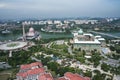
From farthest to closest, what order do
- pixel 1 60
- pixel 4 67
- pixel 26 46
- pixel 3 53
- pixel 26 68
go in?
1. pixel 26 46
2. pixel 3 53
3. pixel 1 60
4. pixel 4 67
5. pixel 26 68

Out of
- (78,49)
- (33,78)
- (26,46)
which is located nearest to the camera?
(33,78)

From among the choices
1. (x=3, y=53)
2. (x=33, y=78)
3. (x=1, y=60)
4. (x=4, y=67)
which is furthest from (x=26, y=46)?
(x=33, y=78)

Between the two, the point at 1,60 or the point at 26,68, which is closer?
the point at 26,68

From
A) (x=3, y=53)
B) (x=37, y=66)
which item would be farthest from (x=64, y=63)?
(x=3, y=53)

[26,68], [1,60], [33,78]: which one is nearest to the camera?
[33,78]

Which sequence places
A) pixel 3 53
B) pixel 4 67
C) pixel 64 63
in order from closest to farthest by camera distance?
1. pixel 4 67
2. pixel 64 63
3. pixel 3 53

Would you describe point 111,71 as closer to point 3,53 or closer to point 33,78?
point 33,78

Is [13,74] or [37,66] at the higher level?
[37,66]

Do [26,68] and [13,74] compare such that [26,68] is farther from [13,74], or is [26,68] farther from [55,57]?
[55,57]

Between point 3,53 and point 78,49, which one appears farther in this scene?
point 78,49
